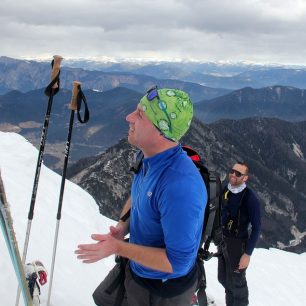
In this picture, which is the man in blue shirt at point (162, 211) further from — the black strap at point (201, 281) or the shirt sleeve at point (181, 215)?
the black strap at point (201, 281)

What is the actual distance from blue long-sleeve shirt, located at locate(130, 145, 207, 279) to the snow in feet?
11.1

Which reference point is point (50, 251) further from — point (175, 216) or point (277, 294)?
point (277, 294)

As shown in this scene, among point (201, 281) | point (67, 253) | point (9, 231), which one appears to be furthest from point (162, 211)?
point (67, 253)

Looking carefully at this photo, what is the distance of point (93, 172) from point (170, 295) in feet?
544

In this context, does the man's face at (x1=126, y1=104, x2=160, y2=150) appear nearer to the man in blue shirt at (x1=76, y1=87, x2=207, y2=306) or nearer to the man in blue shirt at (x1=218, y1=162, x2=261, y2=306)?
the man in blue shirt at (x1=76, y1=87, x2=207, y2=306)

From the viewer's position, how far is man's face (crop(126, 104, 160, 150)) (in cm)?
425

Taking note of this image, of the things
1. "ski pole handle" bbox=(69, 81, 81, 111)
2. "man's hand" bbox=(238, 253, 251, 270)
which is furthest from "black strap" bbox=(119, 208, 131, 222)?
"man's hand" bbox=(238, 253, 251, 270)

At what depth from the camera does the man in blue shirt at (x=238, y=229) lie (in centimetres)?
980

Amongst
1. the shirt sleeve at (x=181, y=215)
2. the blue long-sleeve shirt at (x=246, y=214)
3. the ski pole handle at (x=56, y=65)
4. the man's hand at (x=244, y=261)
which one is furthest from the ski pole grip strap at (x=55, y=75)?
the man's hand at (x=244, y=261)

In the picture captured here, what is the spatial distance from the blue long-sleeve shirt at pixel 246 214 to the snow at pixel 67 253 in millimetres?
3425

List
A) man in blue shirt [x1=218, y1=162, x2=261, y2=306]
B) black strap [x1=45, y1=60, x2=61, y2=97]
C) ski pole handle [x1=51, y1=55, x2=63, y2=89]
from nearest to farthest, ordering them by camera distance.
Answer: ski pole handle [x1=51, y1=55, x2=63, y2=89], black strap [x1=45, y1=60, x2=61, y2=97], man in blue shirt [x1=218, y1=162, x2=261, y2=306]

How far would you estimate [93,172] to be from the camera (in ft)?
553

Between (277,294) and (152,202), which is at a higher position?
(152,202)

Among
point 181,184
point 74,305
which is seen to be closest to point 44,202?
point 74,305
